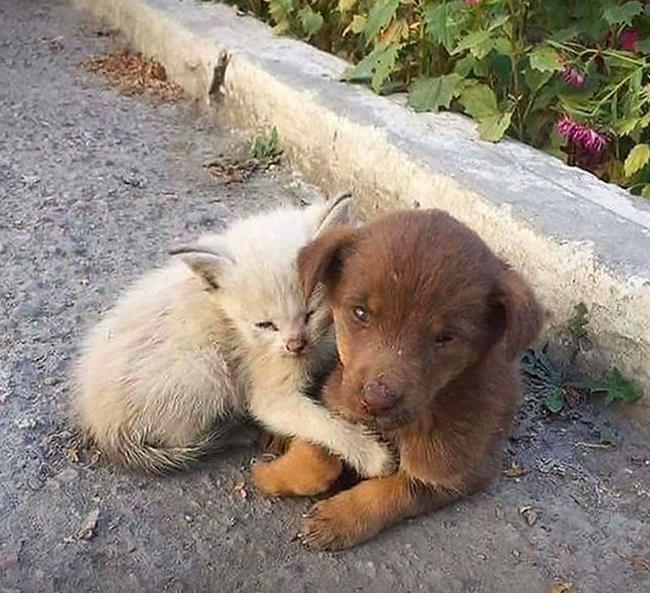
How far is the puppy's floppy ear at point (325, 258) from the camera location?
2.67m

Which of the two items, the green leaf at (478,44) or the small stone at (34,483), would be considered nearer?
the small stone at (34,483)

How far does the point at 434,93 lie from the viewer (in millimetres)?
4312

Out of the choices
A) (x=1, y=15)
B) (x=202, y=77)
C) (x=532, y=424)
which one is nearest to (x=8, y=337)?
(x=532, y=424)

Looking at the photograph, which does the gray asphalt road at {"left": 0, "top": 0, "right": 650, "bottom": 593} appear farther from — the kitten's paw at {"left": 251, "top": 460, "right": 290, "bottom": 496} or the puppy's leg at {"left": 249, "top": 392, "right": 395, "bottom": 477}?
the puppy's leg at {"left": 249, "top": 392, "right": 395, "bottom": 477}

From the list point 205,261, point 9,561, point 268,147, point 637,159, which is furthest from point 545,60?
point 9,561

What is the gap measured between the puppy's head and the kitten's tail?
0.53 metres

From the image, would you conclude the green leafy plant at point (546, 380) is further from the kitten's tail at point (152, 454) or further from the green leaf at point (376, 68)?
the green leaf at point (376, 68)

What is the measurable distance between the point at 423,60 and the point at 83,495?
2370 mm

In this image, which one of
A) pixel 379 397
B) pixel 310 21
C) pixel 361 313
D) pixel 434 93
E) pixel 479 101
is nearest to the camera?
pixel 379 397

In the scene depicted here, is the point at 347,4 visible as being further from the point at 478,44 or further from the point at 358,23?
the point at 478,44

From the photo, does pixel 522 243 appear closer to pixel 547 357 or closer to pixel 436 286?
pixel 547 357

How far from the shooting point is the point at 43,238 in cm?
418

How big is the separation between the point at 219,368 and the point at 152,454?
0.28 m

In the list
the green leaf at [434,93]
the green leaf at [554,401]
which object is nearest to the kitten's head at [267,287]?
the green leaf at [554,401]
